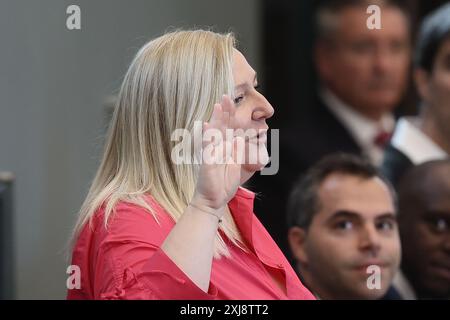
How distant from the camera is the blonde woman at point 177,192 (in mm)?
1642

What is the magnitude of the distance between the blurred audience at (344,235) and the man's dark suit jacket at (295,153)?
0.31m

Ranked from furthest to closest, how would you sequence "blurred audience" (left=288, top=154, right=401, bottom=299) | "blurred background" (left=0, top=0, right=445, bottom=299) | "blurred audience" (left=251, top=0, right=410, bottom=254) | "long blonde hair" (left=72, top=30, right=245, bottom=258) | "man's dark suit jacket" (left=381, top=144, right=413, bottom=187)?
"blurred audience" (left=251, top=0, right=410, bottom=254), "man's dark suit jacket" (left=381, top=144, right=413, bottom=187), "blurred background" (left=0, top=0, right=445, bottom=299), "blurred audience" (left=288, top=154, right=401, bottom=299), "long blonde hair" (left=72, top=30, right=245, bottom=258)

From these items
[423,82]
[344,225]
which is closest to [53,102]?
[344,225]

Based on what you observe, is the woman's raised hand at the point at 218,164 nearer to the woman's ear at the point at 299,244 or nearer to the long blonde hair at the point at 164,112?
the long blonde hair at the point at 164,112

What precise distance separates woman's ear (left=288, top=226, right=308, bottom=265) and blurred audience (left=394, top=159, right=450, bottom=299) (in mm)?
540

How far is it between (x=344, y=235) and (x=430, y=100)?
1204 mm

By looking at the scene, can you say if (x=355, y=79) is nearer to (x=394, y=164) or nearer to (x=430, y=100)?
(x=430, y=100)

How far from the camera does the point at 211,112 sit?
1.81 meters

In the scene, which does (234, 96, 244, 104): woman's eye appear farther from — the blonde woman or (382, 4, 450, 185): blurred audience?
(382, 4, 450, 185): blurred audience

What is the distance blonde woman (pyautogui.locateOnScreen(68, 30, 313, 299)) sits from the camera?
1642mm

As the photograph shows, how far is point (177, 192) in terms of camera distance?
1842 mm

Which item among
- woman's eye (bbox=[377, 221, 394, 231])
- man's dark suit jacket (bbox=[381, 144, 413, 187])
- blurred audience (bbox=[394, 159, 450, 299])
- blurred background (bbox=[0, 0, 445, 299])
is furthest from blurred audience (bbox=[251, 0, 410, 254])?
woman's eye (bbox=[377, 221, 394, 231])

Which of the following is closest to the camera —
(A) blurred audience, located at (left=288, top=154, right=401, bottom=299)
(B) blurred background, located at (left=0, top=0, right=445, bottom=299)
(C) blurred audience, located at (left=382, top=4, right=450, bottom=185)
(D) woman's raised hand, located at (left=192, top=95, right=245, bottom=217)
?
(D) woman's raised hand, located at (left=192, top=95, right=245, bottom=217)
